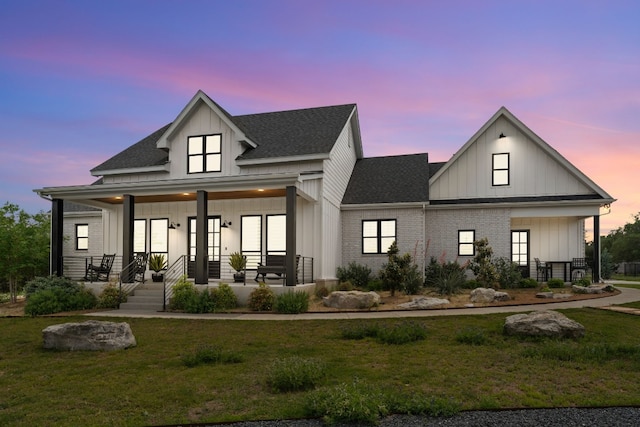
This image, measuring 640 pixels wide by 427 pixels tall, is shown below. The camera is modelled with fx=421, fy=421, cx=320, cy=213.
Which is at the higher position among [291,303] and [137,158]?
[137,158]

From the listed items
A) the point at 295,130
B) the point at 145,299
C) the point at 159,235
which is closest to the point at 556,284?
the point at 295,130

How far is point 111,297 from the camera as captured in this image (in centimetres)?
1434

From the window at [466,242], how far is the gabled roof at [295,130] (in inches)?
291

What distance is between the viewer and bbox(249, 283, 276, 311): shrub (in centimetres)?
1300

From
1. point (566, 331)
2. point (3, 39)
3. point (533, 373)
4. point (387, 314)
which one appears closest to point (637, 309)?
point (566, 331)

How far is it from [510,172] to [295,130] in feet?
33.5

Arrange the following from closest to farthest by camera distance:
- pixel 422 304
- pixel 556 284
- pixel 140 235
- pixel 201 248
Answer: pixel 422 304, pixel 201 248, pixel 556 284, pixel 140 235

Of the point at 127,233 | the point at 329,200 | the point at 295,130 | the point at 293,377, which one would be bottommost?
the point at 293,377

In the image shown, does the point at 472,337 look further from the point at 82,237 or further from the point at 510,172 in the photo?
the point at 82,237

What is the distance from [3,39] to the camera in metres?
13.9

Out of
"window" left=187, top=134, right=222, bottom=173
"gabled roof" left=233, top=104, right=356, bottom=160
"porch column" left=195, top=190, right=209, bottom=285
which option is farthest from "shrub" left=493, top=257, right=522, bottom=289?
"window" left=187, top=134, right=222, bottom=173

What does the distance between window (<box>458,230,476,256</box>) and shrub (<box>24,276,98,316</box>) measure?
15.1 m

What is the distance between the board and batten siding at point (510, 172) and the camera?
1916cm

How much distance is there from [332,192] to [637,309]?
1098 centimetres
